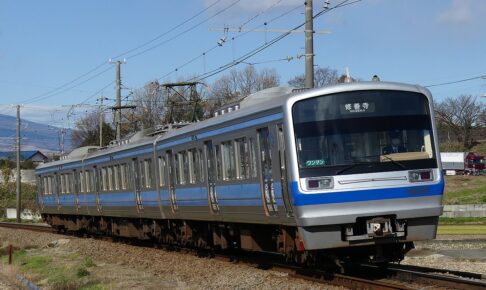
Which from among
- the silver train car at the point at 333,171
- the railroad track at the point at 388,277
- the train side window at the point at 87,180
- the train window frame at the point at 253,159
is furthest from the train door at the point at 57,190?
the train window frame at the point at 253,159

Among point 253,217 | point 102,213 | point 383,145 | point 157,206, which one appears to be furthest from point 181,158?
point 102,213

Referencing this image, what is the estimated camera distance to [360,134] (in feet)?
37.0

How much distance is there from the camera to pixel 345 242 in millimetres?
11070

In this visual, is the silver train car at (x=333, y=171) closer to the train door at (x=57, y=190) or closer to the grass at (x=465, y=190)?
the train door at (x=57, y=190)

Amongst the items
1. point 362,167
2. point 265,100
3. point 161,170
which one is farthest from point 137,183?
point 362,167

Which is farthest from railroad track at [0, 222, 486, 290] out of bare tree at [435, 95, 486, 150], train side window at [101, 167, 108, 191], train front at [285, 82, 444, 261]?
bare tree at [435, 95, 486, 150]

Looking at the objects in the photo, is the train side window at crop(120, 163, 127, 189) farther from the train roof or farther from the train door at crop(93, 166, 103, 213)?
the train door at crop(93, 166, 103, 213)

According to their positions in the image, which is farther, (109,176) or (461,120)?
(461,120)

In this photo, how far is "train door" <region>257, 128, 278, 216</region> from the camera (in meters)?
12.4

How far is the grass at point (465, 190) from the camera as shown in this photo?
50406 millimetres

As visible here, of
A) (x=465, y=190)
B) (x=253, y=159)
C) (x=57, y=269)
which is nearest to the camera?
(x=253, y=159)

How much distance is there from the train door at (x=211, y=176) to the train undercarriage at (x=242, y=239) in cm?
48

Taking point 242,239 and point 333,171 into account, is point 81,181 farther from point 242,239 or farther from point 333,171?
point 333,171

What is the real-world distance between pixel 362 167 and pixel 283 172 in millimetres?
1332
